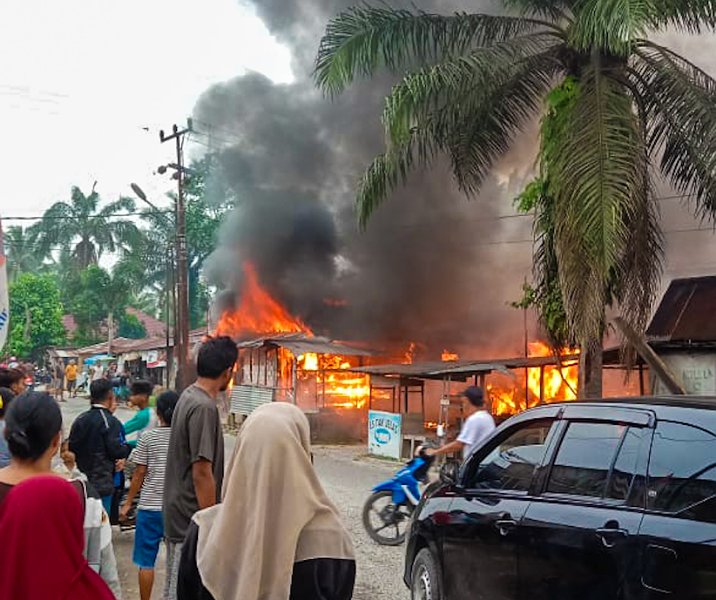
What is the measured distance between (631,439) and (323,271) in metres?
22.0

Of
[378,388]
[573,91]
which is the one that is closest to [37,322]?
[378,388]

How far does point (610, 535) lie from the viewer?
3.36 m

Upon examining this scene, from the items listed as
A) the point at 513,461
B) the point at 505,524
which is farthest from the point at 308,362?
the point at 505,524

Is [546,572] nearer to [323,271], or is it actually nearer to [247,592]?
[247,592]

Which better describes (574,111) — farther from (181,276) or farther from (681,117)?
(181,276)

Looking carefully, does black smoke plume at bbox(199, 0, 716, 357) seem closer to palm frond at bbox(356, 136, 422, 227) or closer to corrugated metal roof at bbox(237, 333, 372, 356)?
corrugated metal roof at bbox(237, 333, 372, 356)

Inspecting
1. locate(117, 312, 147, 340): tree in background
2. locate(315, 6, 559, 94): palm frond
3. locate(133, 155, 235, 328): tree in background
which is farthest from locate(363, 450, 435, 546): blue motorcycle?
locate(117, 312, 147, 340): tree in background

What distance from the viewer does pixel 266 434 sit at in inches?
92.4

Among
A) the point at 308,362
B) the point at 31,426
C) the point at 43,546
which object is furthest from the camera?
the point at 308,362

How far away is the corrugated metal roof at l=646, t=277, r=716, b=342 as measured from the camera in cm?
1336

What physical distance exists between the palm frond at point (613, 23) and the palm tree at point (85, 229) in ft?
129

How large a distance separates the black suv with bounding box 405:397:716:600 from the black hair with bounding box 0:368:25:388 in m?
3.54

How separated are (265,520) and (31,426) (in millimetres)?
877

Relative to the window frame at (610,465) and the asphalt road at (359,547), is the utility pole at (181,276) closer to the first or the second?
the asphalt road at (359,547)
